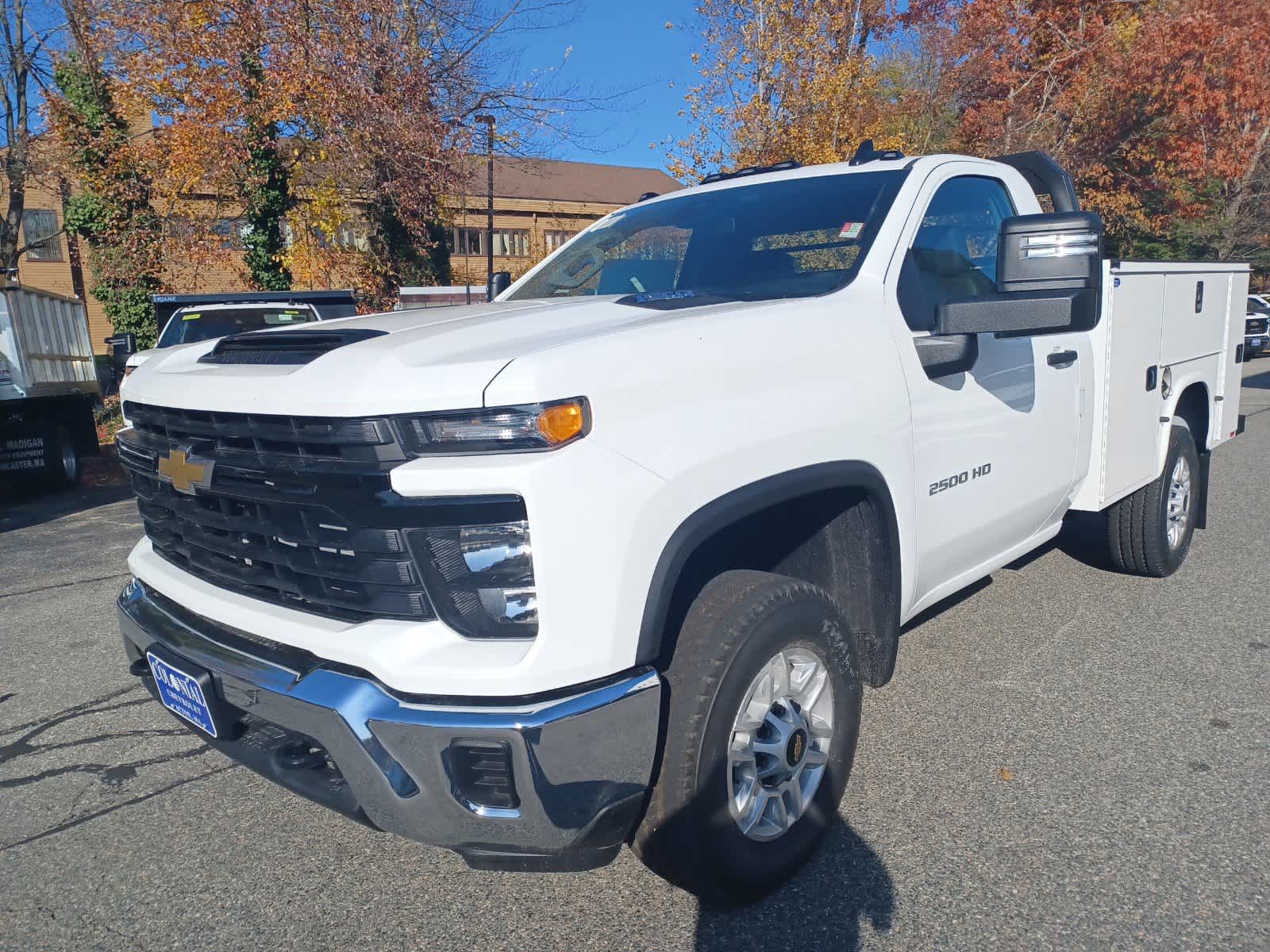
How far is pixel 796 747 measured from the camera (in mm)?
2404

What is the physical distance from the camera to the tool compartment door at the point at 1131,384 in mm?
3936

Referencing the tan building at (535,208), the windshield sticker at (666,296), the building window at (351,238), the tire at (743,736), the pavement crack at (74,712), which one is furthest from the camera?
the tan building at (535,208)

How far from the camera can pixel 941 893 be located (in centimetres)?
243

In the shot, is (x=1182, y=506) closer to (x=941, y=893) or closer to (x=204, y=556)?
(x=941, y=893)

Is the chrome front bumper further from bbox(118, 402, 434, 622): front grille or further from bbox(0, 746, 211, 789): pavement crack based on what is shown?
bbox(0, 746, 211, 789): pavement crack

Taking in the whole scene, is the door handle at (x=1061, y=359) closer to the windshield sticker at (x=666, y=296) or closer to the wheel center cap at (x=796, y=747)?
the windshield sticker at (x=666, y=296)

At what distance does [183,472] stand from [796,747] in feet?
5.80

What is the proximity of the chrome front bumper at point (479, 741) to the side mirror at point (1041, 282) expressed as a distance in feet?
4.76

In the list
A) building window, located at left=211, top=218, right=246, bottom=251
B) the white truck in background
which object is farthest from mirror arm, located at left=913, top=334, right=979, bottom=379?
building window, located at left=211, top=218, right=246, bottom=251

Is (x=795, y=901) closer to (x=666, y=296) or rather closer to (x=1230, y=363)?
(x=666, y=296)

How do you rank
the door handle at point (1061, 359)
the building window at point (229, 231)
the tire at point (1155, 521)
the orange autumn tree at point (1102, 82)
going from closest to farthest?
the door handle at point (1061, 359), the tire at point (1155, 521), the building window at point (229, 231), the orange autumn tree at point (1102, 82)

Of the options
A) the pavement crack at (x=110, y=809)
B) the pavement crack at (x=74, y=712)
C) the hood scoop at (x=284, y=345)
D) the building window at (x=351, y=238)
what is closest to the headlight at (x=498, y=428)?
the hood scoop at (x=284, y=345)

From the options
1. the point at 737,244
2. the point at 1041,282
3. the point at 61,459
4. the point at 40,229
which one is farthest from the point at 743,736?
the point at 40,229

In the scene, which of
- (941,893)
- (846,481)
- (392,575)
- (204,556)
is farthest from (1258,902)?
(204,556)
